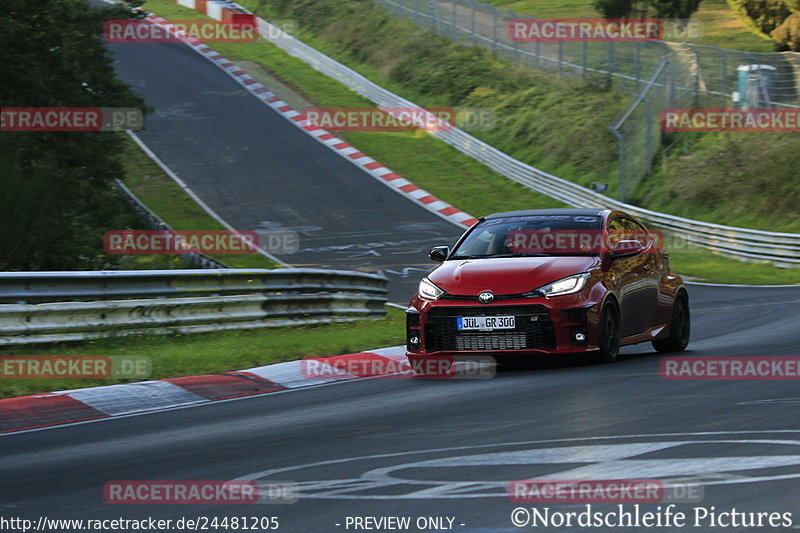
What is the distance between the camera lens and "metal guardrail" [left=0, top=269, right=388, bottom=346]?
11500mm

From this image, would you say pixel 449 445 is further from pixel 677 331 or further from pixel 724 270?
pixel 724 270

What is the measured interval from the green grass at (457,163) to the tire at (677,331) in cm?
1139

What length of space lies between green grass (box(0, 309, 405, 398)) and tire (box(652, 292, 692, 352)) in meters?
2.98

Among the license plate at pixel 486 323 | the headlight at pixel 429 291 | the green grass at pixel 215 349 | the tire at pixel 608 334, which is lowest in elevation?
the green grass at pixel 215 349

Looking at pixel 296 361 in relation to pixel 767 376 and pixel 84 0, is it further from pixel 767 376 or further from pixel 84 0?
pixel 84 0

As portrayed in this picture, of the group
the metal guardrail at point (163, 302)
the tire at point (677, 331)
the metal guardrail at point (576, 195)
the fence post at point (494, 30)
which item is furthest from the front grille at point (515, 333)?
the fence post at point (494, 30)

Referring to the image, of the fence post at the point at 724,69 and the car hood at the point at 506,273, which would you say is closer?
the car hood at the point at 506,273

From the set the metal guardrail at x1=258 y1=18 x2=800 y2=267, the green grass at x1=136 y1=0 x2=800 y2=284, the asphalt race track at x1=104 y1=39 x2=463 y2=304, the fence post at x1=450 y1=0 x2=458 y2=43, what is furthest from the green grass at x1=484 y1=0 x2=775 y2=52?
the asphalt race track at x1=104 y1=39 x2=463 y2=304

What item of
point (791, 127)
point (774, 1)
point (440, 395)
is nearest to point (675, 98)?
point (791, 127)

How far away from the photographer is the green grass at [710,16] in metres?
49.8

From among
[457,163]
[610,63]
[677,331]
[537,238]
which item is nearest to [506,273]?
[537,238]

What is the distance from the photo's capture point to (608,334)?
35.9ft

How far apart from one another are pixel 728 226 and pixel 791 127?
185 inches

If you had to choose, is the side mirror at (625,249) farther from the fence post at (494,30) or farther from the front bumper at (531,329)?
the fence post at (494,30)
